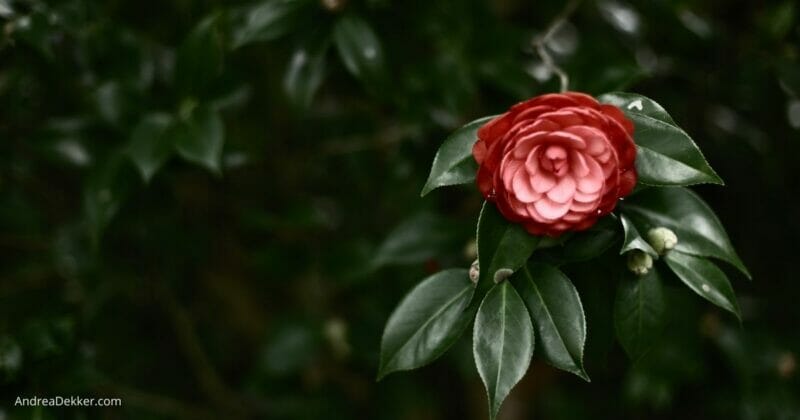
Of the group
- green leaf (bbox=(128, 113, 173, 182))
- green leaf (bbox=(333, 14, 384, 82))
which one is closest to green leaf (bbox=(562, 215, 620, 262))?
green leaf (bbox=(333, 14, 384, 82))

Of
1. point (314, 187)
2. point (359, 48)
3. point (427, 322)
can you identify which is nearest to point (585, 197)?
point (427, 322)

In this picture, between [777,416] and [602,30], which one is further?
[602,30]

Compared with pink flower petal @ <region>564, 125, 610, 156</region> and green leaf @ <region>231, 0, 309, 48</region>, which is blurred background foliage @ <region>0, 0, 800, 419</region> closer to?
green leaf @ <region>231, 0, 309, 48</region>

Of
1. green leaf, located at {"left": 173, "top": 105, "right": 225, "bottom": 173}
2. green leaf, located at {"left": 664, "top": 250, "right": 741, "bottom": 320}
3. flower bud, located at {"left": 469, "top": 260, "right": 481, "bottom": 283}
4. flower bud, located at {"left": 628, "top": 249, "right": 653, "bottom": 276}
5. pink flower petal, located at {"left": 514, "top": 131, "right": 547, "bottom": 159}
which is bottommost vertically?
green leaf, located at {"left": 664, "top": 250, "right": 741, "bottom": 320}

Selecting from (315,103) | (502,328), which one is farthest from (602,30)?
(502,328)

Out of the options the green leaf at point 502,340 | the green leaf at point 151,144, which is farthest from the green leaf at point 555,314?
the green leaf at point 151,144

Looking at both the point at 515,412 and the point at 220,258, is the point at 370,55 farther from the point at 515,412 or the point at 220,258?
the point at 515,412
